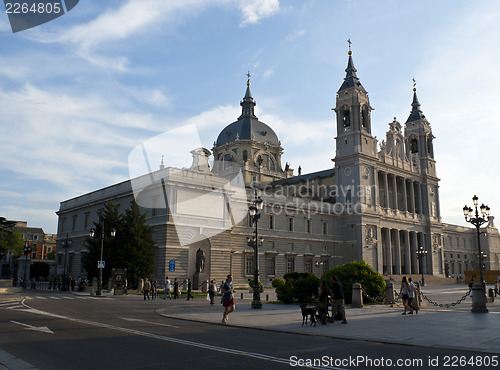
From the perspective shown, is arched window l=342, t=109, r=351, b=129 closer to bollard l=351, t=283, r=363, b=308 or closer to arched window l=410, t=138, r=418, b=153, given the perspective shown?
arched window l=410, t=138, r=418, b=153

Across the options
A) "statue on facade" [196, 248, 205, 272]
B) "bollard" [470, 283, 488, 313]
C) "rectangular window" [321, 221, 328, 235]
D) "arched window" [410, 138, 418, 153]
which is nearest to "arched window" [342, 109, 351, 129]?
"rectangular window" [321, 221, 328, 235]

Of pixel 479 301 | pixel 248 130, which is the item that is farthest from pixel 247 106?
pixel 479 301

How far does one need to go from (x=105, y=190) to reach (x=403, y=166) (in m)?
49.0

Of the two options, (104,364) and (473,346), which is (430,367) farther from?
(104,364)

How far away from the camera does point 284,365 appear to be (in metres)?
8.32

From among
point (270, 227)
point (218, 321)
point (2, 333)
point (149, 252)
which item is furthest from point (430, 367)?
point (270, 227)

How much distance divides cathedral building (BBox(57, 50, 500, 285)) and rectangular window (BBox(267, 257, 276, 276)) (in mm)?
155

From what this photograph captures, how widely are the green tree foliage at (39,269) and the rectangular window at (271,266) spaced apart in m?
50.2

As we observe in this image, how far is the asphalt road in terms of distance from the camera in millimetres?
8469

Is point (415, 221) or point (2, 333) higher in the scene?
point (415, 221)

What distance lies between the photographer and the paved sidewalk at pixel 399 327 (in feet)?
36.9

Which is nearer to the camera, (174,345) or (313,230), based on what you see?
(174,345)

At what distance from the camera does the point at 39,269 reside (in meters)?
80.5

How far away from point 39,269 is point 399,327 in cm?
8096
